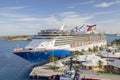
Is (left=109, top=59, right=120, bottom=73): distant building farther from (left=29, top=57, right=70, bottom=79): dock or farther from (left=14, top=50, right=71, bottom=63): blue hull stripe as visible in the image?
(left=14, top=50, right=71, bottom=63): blue hull stripe

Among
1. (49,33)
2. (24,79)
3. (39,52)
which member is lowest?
(24,79)

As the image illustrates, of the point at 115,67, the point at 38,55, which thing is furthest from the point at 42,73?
the point at 115,67

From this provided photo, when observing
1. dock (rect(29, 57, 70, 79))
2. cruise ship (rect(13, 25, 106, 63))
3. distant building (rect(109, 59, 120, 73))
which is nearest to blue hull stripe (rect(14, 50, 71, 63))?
cruise ship (rect(13, 25, 106, 63))

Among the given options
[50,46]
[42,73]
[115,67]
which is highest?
[50,46]

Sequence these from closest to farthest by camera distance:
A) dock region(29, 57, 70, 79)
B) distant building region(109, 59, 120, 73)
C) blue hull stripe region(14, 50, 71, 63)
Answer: dock region(29, 57, 70, 79)
distant building region(109, 59, 120, 73)
blue hull stripe region(14, 50, 71, 63)

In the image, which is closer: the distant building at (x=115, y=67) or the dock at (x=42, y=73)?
the dock at (x=42, y=73)

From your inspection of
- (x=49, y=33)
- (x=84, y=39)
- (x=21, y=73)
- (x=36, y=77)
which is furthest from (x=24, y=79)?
(x=84, y=39)

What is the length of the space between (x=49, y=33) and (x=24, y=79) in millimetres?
30173

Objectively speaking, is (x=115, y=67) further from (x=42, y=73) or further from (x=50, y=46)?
(x=50, y=46)

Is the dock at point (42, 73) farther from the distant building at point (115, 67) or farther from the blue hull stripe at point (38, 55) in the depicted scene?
the distant building at point (115, 67)

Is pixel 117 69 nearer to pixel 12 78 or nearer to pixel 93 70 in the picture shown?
pixel 93 70

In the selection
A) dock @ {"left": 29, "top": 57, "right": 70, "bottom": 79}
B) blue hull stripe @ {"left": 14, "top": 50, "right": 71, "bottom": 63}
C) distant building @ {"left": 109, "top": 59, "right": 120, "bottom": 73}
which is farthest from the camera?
blue hull stripe @ {"left": 14, "top": 50, "right": 71, "bottom": 63}

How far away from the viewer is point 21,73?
7038 centimetres

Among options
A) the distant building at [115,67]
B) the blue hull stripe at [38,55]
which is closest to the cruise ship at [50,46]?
the blue hull stripe at [38,55]
